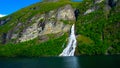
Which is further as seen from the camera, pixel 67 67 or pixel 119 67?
pixel 67 67

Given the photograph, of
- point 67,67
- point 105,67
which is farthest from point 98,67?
point 67,67

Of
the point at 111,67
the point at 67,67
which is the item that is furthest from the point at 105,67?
the point at 67,67

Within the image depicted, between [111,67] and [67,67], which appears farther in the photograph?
[67,67]

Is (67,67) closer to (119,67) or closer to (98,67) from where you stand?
(98,67)

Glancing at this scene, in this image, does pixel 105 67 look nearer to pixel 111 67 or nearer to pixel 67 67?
pixel 111 67

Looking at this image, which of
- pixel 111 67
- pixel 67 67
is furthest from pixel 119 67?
pixel 67 67

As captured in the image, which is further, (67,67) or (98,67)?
(67,67)

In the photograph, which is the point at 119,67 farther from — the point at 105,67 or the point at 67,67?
the point at 67,67
